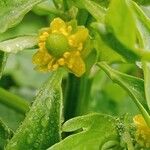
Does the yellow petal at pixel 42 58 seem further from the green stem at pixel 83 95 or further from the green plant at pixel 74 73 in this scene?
the green stem at pixel 83 95

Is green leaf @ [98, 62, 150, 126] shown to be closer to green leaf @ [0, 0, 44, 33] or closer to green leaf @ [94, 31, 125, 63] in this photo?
green leaf @ [94, 31, 125, 63]

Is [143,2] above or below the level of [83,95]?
above

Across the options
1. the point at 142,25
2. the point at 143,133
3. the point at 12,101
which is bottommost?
the point at 12,101

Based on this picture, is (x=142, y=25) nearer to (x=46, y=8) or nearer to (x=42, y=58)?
(x=42, y=58)

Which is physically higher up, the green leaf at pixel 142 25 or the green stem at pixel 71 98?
the green leaf at pixel 142 25

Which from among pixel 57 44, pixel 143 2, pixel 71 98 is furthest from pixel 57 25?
pixel 71 98

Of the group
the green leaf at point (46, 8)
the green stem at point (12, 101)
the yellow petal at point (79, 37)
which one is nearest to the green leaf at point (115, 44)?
the yellow petal at point (79, 37)

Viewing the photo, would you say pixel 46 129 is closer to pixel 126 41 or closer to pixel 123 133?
pixel 123 133
